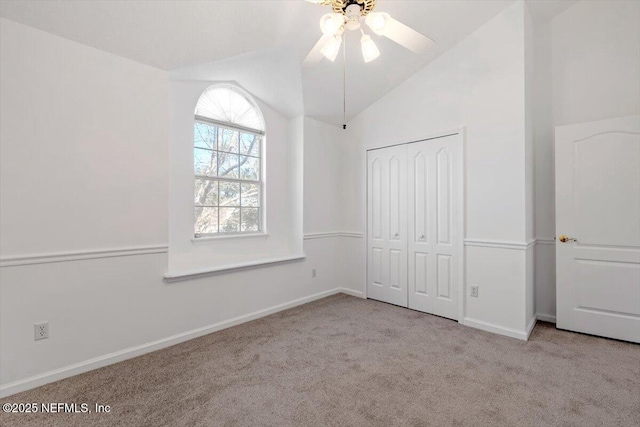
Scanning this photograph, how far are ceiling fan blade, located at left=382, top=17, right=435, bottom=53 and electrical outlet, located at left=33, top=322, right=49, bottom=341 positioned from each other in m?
3.02

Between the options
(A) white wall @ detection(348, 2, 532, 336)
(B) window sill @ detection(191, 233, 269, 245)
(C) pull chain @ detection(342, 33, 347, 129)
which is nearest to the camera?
(A) white wall @ detection(348, 2, 532, 336)

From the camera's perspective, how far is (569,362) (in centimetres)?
246

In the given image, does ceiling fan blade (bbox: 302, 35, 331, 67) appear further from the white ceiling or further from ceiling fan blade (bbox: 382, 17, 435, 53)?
the white ceiling

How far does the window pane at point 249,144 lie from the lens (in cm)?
380

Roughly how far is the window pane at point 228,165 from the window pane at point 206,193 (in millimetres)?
160

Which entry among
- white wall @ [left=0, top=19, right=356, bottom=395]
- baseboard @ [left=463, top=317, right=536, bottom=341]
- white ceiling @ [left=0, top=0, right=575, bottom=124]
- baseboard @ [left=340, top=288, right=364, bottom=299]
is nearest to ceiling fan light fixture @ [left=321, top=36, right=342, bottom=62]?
white ceiling @ [left=0, top=0, right=575, bottom=124]

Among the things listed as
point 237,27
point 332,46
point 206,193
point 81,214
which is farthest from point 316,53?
point 81,214

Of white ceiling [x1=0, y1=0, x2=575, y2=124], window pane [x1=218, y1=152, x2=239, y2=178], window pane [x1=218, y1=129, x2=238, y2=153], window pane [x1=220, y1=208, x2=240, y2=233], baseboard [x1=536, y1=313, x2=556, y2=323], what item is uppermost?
white ceiling [x1=0, y1=0, x2=575, y2=124]

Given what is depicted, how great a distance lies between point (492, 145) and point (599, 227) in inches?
49.2

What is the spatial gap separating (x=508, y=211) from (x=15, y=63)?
4115 millimetres

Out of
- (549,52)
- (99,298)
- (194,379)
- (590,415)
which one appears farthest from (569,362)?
(99,298)

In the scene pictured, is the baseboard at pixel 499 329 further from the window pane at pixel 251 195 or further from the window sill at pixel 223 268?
the window pane at pixel 251 195

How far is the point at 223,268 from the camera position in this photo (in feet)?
10.4

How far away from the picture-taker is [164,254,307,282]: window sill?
2.81 metres
